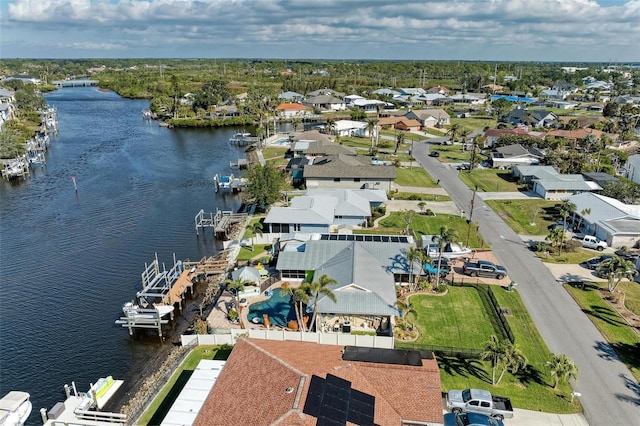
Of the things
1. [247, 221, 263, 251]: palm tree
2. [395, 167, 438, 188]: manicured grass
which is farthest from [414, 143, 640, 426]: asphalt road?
[247, 221, 263, 251]: palm tree

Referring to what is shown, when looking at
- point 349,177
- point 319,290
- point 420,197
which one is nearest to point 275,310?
point 319,290

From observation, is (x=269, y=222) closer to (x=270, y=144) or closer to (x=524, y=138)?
(x=270, y=144)

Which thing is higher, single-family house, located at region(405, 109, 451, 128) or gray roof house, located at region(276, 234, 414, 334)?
single-family house, located at region(405, 109, 451, 128)

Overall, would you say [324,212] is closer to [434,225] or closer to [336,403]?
[434,225]

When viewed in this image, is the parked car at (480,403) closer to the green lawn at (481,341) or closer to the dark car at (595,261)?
the green lawn at (481,341)

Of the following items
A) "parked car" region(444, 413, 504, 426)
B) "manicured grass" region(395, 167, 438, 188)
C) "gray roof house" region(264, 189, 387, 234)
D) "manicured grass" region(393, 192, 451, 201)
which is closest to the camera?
"parked car" region(444, 413, 504, 426)

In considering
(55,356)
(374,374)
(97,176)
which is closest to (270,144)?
(97,176)

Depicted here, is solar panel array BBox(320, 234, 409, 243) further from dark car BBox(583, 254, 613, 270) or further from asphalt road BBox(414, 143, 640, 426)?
dark car BBox(583, 254, 613, 270)
